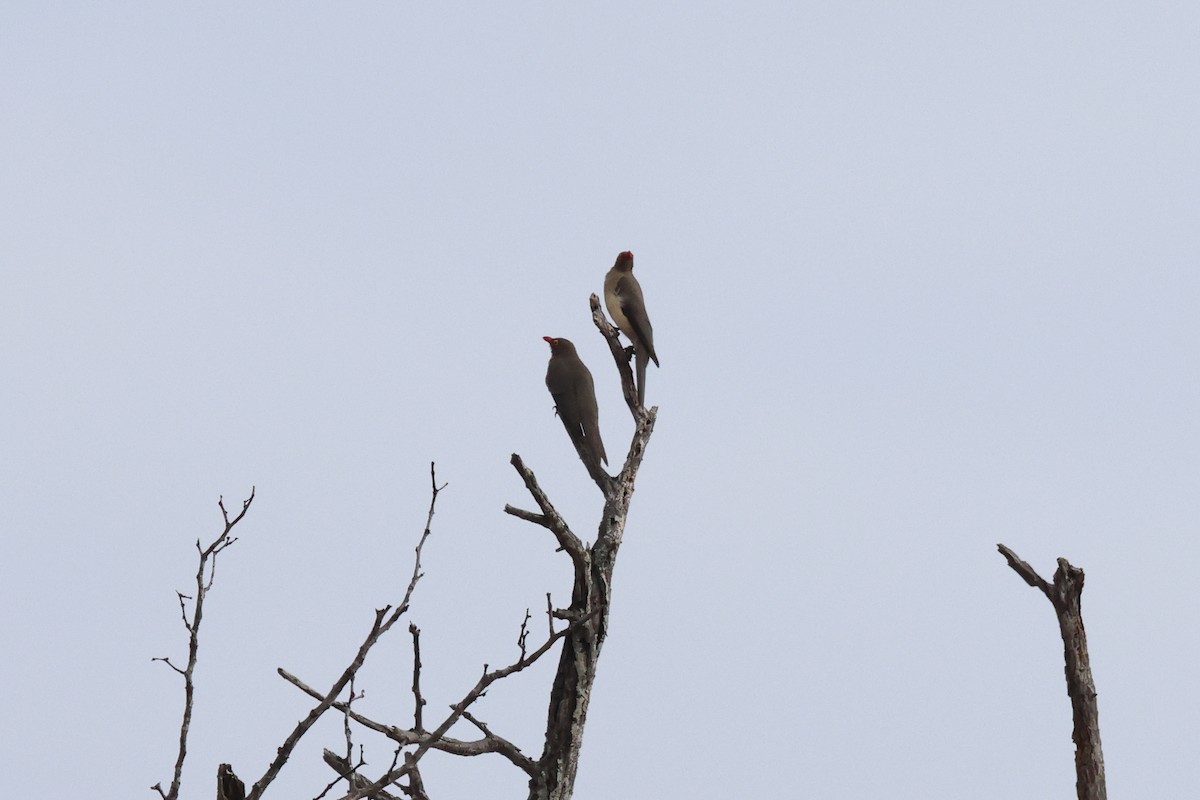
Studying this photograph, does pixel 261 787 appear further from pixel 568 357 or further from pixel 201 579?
pixel 568 357

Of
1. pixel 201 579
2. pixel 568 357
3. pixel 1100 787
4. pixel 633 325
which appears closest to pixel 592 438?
pixel 568 357

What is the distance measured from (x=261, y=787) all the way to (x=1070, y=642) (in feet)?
12.3

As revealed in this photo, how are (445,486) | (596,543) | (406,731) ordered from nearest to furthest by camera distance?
(445,486) < (406,731) < (596,543)

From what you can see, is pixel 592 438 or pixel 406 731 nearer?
pixel 406 731

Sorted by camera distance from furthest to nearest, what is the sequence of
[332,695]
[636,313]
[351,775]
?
[636,313] → [351,775] → [332,695]

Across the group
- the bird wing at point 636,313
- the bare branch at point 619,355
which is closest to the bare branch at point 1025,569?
the bare branch at point 619,355

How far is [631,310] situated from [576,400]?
1171mm

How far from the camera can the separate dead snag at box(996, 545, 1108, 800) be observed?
5.89m

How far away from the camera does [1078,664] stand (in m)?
5.93

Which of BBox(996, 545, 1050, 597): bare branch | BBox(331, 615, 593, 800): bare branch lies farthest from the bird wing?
BBox(331, 615, 593, 800): bare branch

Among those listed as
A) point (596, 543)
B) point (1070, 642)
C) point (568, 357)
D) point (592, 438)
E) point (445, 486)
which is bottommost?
point (445, 486)

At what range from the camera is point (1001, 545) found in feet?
19.4

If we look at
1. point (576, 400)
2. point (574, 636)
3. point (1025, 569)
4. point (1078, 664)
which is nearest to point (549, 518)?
point (574, 636)

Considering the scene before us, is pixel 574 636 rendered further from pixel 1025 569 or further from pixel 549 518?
pixel 1025 569
